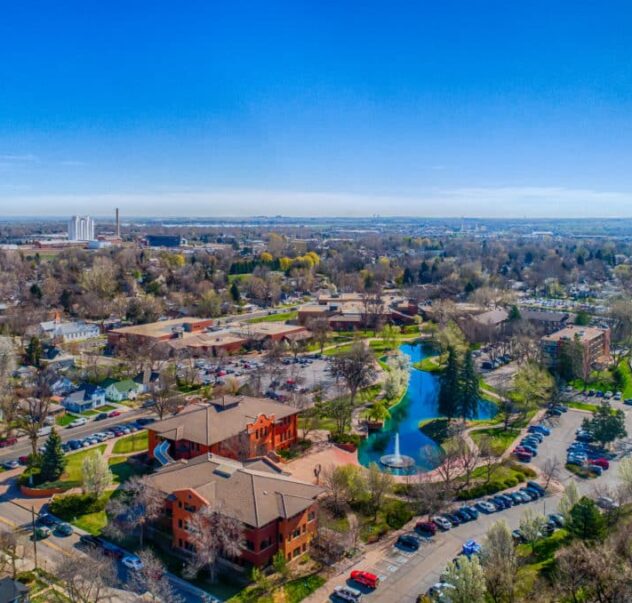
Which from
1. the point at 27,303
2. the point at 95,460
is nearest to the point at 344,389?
the point at 95,460

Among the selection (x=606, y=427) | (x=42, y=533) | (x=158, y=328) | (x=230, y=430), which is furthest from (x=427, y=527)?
(x=158, y=328)

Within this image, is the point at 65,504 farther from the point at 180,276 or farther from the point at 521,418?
the point at 180,276

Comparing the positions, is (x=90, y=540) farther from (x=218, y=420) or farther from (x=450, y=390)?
(x=450, y=390)

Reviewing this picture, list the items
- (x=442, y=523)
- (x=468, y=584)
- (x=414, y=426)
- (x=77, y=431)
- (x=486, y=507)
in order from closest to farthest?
(x=468, y=584) < (x=442, y=523) < (x=486, y=507) < (x=77, y=431) < (x=414, y=426)

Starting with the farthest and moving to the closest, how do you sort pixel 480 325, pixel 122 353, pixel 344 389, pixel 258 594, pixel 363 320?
pixel 363 320 < pixel 480 325 < pixel 122 353 < pixel 344 389 < pixel 258 594

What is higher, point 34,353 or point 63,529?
point 34,353

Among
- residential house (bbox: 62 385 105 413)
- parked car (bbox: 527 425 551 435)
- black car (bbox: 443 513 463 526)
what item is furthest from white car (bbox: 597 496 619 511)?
residential house (bbox: 62 385 105 413)
